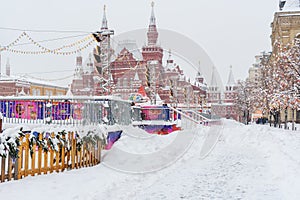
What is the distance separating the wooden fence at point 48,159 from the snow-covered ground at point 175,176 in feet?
0.69

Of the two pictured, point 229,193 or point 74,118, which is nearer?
point 229,193

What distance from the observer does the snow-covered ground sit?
707cm

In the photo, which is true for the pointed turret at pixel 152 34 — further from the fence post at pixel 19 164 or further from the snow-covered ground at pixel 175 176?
the fence post at pixel 19 164

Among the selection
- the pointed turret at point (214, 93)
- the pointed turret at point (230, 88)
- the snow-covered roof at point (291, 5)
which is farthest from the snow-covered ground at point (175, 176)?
the pointed turret at point (214, 93)

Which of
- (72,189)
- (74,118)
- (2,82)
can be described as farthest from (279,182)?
(2,82)

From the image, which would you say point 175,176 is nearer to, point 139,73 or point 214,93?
point 139,73

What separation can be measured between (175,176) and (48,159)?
3229mm

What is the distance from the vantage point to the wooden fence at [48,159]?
7414 mm

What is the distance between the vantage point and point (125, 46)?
86.2 metres

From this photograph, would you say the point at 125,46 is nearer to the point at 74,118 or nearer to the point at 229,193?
the point at 74,118

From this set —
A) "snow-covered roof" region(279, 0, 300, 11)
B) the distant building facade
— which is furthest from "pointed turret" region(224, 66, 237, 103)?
"snow-covered roof" region(279, 0, 300, 11)

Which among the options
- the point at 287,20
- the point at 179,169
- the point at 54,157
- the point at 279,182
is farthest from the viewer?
the point at 287,20

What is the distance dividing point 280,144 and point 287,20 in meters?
37.8

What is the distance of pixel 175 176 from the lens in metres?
9.26
